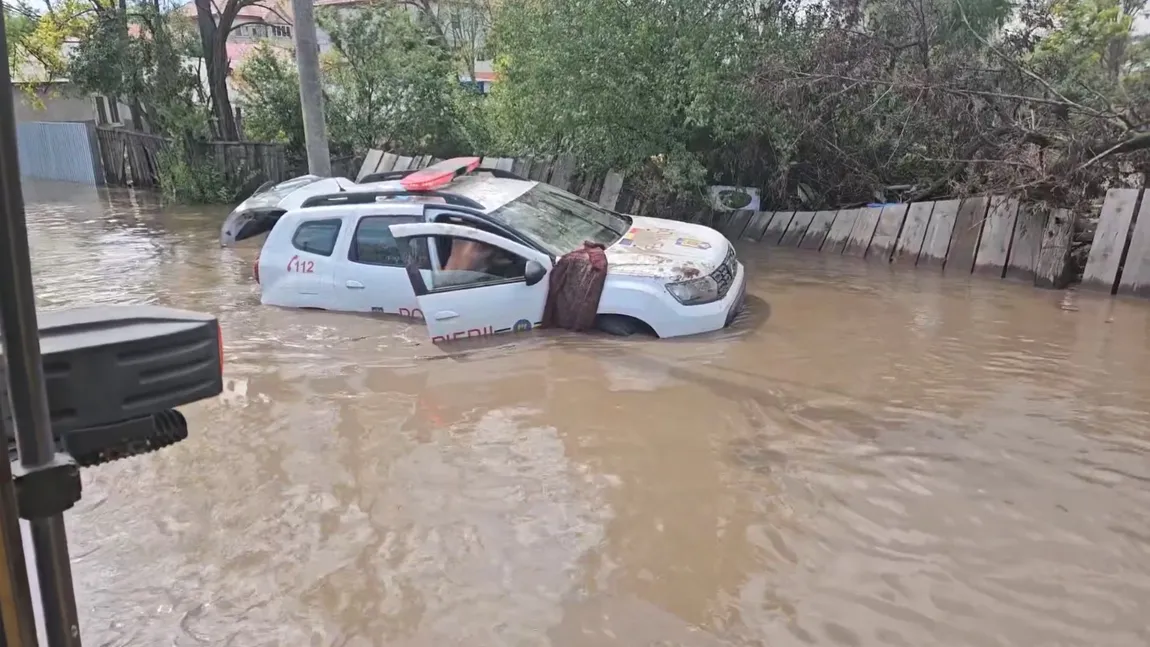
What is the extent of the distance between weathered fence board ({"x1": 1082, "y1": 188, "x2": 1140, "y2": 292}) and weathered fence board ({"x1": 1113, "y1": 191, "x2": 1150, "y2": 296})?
3.4 inches

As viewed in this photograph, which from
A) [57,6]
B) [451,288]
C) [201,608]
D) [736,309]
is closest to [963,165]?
[736,309]

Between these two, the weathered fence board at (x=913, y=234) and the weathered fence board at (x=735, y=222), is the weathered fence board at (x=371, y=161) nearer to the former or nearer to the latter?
the weathered fence board at (x=735, y=222)

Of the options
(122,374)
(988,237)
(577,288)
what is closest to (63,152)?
(577,288)

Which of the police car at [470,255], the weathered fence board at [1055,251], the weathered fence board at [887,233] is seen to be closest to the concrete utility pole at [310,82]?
the police car at [470,255]

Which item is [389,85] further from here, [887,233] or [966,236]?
[966,236]

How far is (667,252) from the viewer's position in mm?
7730

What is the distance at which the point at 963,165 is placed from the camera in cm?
1059

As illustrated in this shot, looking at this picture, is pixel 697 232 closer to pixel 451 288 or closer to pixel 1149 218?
pixel 451 288

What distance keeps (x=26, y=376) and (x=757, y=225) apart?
1150cm

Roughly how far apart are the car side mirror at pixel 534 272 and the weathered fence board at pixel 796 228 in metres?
5.37

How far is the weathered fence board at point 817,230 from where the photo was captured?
37.5 feet

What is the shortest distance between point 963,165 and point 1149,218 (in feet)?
8.35

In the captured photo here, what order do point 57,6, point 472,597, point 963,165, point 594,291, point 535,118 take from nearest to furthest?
point 472,597, point 594,291, point 963,165, point 535,118, point 57,6

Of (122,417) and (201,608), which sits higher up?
(122,417)
